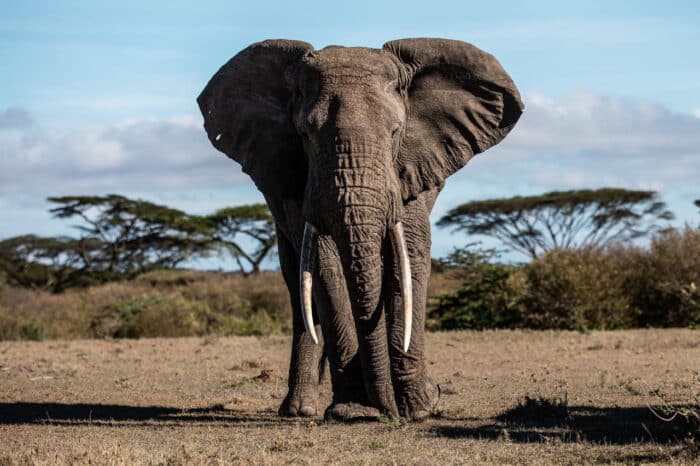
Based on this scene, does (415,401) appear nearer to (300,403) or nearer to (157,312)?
(300,403)

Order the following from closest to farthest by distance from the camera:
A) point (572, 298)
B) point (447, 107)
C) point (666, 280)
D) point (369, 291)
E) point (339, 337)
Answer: point (369, 291) → point (339, 337) → point (447, 107) → point (572, 298) → point (666, 280)

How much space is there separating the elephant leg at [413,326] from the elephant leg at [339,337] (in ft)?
0.85

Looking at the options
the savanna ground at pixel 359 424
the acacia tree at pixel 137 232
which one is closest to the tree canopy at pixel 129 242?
the acacia tree at pixel 137 232

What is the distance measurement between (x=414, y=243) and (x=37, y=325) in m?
16.5

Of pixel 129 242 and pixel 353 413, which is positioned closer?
pixel 353 413

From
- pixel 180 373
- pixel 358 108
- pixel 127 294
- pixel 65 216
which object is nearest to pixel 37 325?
pixel 127 294

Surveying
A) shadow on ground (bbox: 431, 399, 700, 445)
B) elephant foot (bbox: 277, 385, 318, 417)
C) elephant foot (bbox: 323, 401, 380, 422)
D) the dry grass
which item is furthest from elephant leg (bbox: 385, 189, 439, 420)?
the dry grass

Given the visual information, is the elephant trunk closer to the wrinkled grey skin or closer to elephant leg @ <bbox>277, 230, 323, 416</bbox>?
the wrinkled grey skin

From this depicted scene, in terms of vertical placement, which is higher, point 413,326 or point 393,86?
point 393,86

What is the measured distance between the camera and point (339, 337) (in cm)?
796

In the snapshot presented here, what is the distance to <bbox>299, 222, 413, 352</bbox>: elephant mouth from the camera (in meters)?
7.63

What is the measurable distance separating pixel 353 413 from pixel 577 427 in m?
1.53

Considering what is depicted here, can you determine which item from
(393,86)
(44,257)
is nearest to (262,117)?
(393,86)

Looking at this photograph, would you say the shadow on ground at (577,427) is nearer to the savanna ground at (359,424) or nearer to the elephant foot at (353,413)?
the savanna ground at (359,424)
